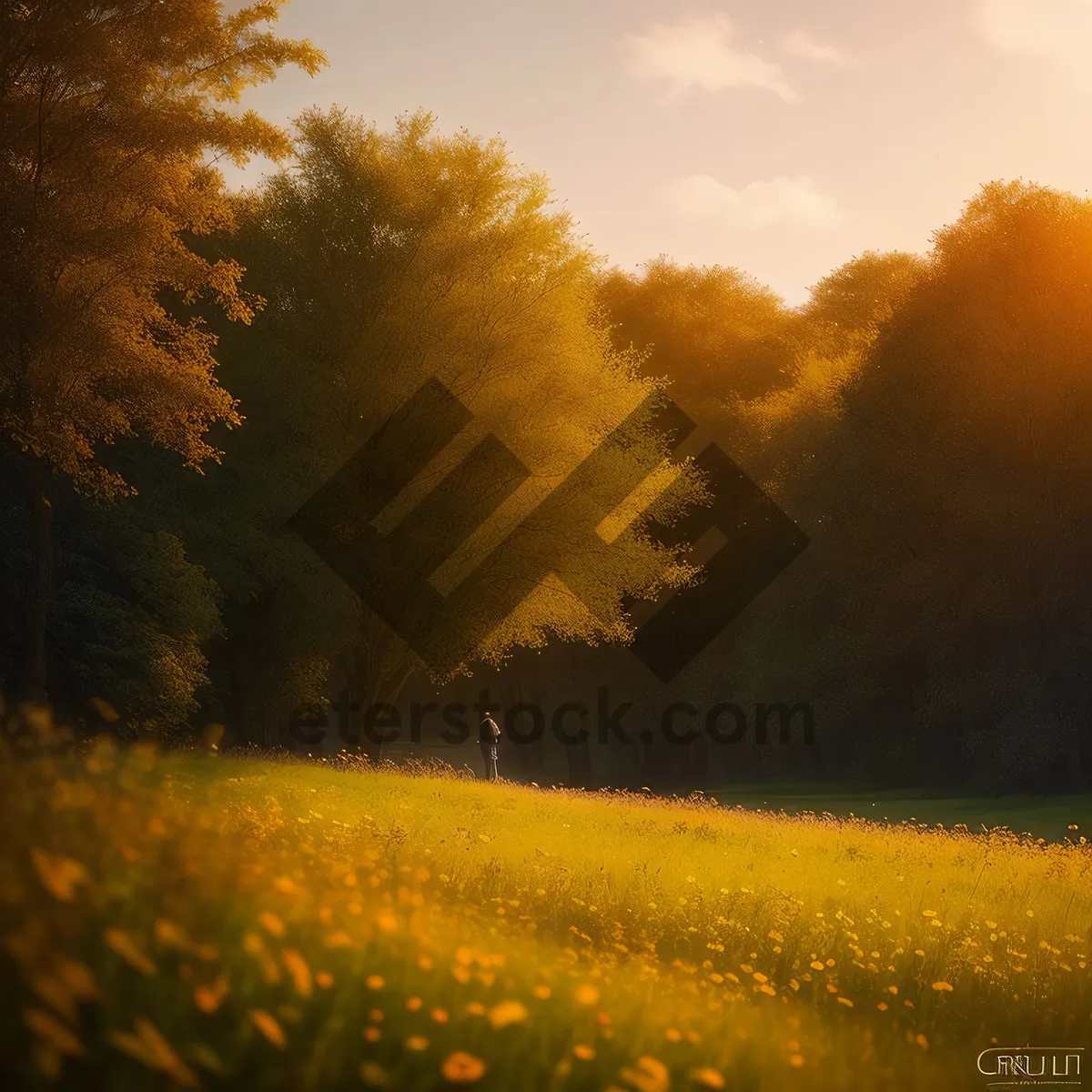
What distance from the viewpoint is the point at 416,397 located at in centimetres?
2766

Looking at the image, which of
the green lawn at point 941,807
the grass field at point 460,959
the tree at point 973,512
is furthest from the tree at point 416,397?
the grass field at point 460,959

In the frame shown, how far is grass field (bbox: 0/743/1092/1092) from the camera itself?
14.9 ft

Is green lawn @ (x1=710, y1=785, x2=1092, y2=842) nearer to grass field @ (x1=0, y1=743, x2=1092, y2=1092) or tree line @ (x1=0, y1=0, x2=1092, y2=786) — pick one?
tree line @ (x1=0, y1=0, x2=1092, y2=786)

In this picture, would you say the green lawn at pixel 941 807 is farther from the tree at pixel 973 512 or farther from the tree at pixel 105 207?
the tree at pixel 105 207

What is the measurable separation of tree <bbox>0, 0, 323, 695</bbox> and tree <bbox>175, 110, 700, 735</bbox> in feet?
27.7

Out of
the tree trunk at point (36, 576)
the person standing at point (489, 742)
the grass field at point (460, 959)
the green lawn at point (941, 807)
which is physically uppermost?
the tree trunk at point (36, 576)

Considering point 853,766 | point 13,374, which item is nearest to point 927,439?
point 853,766

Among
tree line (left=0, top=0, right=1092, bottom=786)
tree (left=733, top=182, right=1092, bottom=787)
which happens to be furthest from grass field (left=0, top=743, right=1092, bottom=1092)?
tree (left=733, top=182, right=1092, bottom=787)

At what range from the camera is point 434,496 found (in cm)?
2792

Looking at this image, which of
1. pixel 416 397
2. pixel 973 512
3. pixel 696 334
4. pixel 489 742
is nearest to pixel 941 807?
pixel 973 512

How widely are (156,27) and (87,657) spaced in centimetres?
1156

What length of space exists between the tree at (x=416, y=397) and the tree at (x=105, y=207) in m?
8.45

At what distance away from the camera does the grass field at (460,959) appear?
4547 millimetres

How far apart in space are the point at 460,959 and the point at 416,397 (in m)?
22.7
